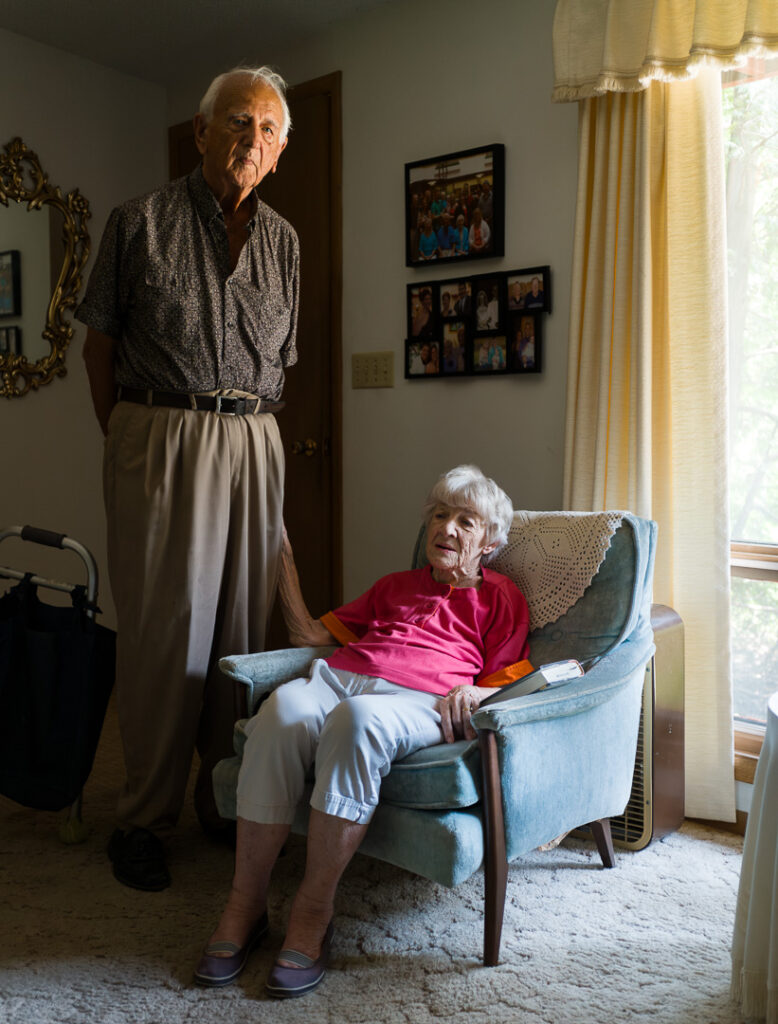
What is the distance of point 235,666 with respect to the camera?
2053 millimetres

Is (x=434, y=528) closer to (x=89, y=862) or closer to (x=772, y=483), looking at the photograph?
(x=772, y=483)

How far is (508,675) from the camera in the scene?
1988mm

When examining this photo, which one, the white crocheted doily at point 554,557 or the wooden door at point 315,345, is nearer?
the white crocheted doily at point 554,557

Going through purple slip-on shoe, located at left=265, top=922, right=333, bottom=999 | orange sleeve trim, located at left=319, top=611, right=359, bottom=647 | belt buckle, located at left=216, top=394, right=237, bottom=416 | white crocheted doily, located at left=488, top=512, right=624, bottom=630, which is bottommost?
purple slip-on shoe, located at left=265, top=922, right=333, bottom=999

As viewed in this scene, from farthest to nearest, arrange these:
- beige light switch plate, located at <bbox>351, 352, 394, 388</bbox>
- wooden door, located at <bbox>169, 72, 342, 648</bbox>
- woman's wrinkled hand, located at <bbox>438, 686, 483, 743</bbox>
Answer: wooden door, located at <bbox>169, 72, 342, 648</bbox>, beige light switch plate, located at <bbox>351, 352, 394, 388</bbox>, woman's wrinkled hand, located at <bbox>438, 686, 483, 743</bbox>

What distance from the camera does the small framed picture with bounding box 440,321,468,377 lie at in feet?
9.37

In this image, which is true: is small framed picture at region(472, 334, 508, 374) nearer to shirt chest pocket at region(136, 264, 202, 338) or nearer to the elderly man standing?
the elderly man standing

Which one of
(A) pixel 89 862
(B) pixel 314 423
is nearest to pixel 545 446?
(B) pixel 314 423

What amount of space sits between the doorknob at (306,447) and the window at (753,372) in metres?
1.44

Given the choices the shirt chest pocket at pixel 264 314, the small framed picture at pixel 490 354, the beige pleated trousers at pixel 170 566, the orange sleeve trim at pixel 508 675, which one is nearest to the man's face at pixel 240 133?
the shirt chest pocket at pixel 264 314

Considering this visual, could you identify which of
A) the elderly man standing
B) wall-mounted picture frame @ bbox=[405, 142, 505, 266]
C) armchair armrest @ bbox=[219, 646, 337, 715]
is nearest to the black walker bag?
the elderly man standing

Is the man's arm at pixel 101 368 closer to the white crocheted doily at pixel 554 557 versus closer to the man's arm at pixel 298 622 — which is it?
the man's arm at pixel 298 622

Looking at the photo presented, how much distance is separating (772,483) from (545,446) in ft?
2.07

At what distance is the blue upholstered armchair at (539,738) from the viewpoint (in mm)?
1715
